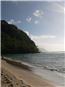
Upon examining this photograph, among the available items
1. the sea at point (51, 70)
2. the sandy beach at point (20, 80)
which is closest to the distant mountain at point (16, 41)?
the sea at point (51, 70)

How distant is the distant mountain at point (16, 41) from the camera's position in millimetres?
88787

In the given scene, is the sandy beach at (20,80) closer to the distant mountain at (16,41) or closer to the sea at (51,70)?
the sea at (51,70)

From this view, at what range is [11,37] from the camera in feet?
304

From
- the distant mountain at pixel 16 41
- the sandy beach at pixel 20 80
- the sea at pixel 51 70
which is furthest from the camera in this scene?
the distant mountain at pixel 16 41

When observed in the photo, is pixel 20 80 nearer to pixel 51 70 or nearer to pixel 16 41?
pixel 51 70

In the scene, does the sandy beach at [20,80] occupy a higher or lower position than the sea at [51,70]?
higher

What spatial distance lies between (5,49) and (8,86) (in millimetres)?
77576

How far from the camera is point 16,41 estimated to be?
309 ft

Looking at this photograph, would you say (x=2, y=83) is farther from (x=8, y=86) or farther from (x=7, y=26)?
(x=7, y=26)

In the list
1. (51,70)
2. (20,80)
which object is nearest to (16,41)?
(51,70)

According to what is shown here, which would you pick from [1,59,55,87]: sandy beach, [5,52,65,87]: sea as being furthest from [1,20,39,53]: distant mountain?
[1,59,55,87]: sandy beach

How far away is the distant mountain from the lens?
88.8 metres

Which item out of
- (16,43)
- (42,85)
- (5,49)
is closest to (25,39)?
(16,43)

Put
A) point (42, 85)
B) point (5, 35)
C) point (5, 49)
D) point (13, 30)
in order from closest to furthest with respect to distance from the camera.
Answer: point (42, 85), point (5, 49), point (5, 35), point (13, 30)
